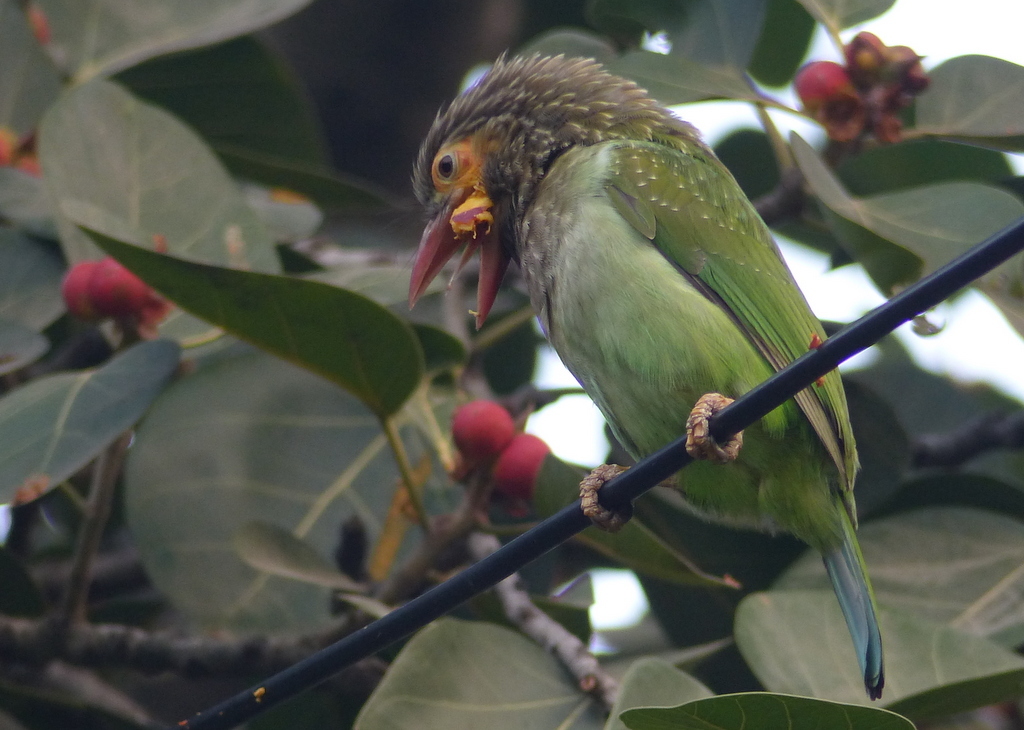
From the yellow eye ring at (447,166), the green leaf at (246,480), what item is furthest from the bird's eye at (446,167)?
the green leaf at (246,480)

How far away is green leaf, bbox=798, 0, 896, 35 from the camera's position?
2791mm

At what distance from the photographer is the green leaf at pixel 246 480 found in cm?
255

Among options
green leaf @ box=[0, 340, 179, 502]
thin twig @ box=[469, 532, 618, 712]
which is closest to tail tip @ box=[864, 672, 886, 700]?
thin twig @ box=[469, 532, 618, 712]

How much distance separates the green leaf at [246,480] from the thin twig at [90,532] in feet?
0.34

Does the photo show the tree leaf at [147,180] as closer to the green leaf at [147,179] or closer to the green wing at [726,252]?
the green leaf at [147,179]

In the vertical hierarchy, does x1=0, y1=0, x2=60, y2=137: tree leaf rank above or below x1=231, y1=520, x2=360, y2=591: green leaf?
above

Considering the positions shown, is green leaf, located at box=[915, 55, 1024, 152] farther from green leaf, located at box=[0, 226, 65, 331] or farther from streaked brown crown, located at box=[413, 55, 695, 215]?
green leaf, located at box=[0, 226, 65, 331]

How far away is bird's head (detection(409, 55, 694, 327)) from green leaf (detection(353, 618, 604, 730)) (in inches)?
31.5

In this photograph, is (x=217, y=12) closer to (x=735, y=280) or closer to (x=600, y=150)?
(x=600, y=150)

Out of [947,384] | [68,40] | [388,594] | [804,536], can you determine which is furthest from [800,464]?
[68,40]

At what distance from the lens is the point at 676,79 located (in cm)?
270

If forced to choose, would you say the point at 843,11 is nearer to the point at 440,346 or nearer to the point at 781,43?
the point at 781,43

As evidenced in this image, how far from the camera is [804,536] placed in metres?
2.28

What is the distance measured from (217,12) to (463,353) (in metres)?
1.40
